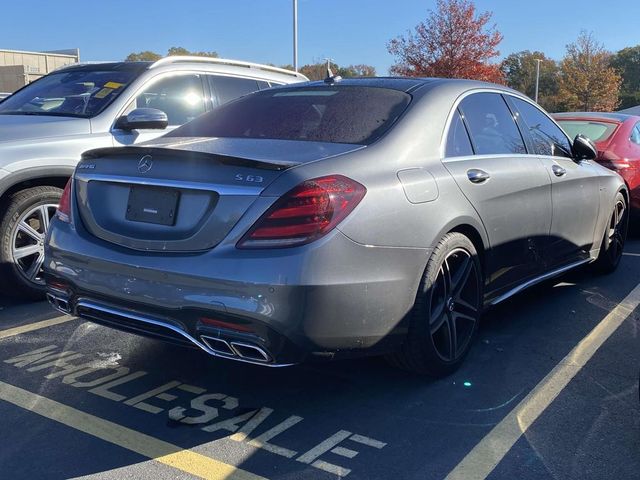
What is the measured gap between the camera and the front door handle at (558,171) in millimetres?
4645

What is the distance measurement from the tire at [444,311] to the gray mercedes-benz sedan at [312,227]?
0.01 m

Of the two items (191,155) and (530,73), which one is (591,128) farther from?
(530,73)

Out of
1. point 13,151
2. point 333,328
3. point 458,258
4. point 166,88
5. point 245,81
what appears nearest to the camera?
point 333,328

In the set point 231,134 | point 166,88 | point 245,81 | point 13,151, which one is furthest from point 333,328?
point 245,81

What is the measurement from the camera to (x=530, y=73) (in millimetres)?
74688

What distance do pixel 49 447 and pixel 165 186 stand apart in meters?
1.26

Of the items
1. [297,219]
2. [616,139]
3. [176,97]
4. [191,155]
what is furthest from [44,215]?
[616,139]

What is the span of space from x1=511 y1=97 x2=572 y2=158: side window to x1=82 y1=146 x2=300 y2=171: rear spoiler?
2.41 m

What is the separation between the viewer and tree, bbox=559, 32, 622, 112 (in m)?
47.8

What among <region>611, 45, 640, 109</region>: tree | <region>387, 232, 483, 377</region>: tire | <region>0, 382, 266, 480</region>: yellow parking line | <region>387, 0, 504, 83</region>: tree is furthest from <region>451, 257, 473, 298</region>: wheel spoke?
<region>611, 45, 640, 109</region>: tree

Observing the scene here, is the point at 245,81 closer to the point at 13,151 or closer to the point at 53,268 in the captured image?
the point at 13,151

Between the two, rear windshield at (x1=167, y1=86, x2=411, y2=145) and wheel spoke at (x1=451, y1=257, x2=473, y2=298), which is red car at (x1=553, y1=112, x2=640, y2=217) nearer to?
wheel spoke at (x1=451, y1=257, x2=473, y2=298)

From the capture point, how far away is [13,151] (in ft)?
15.0

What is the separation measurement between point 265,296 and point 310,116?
141 centimetres
